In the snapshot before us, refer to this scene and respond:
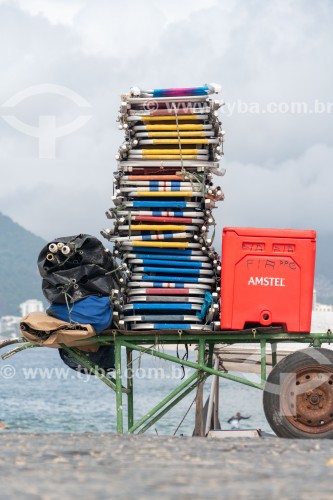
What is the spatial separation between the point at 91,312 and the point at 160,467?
5.33m

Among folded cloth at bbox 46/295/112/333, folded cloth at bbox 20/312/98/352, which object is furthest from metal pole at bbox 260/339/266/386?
folded cloth at bbox 20/312/98/352

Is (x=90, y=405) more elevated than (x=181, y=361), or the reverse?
(x=181, y=361)

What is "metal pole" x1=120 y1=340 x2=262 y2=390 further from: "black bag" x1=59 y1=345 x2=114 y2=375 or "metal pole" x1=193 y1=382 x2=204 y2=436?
"metal pole" x1=193 y1=382 x2=204 y2=436

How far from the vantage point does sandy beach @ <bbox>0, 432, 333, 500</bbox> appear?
8.43 meters

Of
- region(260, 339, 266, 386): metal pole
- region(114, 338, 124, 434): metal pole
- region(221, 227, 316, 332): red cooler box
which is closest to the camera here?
region(221, 227, 316, 332): red cooler box

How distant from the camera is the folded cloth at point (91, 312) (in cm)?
1491

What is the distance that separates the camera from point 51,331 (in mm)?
14984

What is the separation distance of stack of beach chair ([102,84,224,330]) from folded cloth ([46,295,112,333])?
268 mm

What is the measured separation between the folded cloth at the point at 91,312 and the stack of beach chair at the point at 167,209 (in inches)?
10.6

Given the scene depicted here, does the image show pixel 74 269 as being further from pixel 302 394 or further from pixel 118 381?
pixel 302 394

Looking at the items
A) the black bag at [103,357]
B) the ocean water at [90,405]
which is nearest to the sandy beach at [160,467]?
the black bag at [103,357]

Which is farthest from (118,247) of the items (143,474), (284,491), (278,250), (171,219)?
(284,491)

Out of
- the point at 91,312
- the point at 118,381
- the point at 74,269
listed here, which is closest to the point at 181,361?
the point at 118,381

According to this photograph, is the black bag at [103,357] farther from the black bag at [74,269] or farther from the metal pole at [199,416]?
the metal pole at [199,416]
